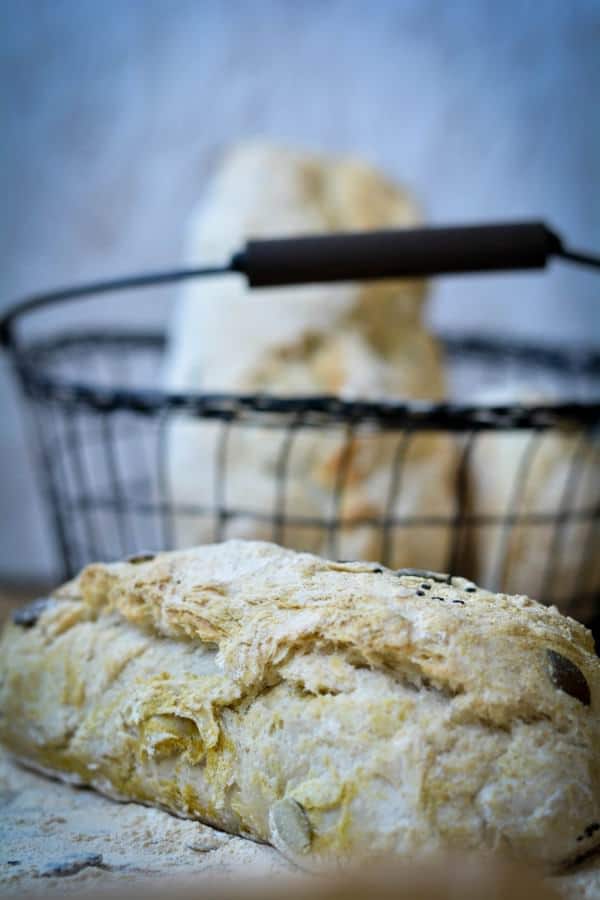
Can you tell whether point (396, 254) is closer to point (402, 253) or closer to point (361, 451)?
point (402, 253)

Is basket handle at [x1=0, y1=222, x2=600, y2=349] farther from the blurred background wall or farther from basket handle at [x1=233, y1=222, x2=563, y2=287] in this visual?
the blurred background wall

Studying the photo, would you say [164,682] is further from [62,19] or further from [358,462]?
[62,19]

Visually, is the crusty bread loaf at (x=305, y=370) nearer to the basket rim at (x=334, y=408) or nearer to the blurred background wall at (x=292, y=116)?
the basket rim at (x=334, y=408)

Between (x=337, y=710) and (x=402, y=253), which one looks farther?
(x=402, y=253)

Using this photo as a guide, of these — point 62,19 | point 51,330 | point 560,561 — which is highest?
point 62,19

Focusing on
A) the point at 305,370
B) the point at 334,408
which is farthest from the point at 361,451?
the point at 334,408

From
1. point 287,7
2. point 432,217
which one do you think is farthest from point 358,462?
point 287,7

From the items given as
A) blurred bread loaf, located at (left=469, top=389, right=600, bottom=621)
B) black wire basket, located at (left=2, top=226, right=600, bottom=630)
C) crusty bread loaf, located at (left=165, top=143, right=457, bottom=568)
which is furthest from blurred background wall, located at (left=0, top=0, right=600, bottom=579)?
blurred bread loaf, located at (left=469, top=389, right=600, bottom=621)
